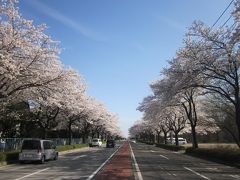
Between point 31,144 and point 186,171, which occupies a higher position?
point 31,144

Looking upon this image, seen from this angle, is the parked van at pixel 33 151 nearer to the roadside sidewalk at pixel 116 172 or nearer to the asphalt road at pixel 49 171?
the asphalt road at pixel 49 171

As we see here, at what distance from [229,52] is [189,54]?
3.33 metres

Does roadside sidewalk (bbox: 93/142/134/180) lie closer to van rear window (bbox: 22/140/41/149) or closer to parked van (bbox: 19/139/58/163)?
parked van (bbox: 19/139/58/163)

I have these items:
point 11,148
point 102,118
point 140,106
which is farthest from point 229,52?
point 102,118

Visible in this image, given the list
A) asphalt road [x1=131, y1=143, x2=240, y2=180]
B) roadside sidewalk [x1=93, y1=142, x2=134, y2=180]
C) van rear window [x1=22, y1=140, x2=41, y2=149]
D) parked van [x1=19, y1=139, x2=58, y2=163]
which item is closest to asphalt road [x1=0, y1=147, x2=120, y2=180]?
roadside sidewalk [x1=93, y1=142, x2=134, y2=180]

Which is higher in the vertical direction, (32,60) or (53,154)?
(32,60)

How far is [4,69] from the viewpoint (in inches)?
923

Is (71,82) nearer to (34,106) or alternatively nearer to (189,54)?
(189,54)


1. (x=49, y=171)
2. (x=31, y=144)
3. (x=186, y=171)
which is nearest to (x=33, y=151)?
(x=31, y=144)

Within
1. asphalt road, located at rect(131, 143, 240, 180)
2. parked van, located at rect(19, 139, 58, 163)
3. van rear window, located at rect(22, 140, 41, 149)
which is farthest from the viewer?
Answer: van rear window, located at rect(22, 140, 41, 149)

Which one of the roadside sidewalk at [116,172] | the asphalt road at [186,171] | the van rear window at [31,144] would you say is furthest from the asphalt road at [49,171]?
the asphalt road at [186,171]

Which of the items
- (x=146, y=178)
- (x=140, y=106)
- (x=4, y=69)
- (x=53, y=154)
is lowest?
(x=146, y=178)

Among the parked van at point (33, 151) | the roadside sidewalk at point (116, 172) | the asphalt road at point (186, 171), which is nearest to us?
the roadside sidewalk at point (116, 172)

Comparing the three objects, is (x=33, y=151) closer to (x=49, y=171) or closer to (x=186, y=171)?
(x=49, y=171)
